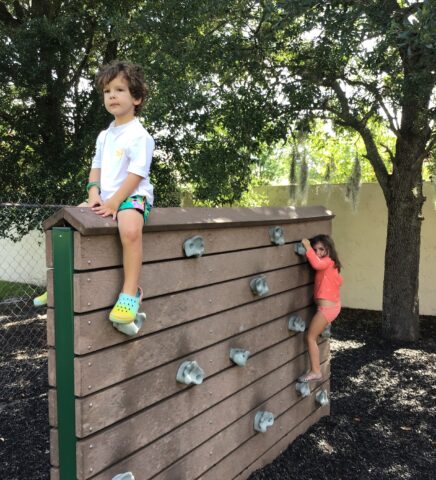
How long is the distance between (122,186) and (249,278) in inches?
46.1

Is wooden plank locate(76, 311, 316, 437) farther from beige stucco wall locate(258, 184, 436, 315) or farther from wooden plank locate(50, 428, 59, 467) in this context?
beige stucco wall locate(258, 184, 436, 315)

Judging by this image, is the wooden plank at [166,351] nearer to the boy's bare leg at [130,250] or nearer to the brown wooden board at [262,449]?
the boy's bare leg at [130,250]

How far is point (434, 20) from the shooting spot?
334 cm

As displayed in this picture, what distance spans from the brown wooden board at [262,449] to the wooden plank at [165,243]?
120 centimetres

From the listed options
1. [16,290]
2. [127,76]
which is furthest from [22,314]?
[127,76]

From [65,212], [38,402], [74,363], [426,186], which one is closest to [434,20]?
[65,212]

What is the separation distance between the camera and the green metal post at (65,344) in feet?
6.17

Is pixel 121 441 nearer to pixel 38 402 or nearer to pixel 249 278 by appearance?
pixel 249 278

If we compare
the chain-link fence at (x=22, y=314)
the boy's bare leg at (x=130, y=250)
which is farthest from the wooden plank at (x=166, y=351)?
the chain-link fence at (x=22, y=314)

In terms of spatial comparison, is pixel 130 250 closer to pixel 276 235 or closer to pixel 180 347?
pixel 180 347

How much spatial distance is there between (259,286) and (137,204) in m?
1.18

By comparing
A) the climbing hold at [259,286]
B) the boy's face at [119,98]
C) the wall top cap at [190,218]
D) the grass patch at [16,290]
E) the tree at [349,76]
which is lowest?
the grass patch at [16,290]

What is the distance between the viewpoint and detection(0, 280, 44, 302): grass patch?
33.3 feet

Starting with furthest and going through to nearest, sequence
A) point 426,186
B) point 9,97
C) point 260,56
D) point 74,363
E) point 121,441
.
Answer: point 426,186, point 9,97, point 260,56, point 121,441, point 74,363
